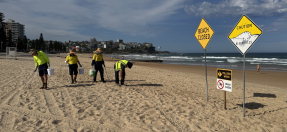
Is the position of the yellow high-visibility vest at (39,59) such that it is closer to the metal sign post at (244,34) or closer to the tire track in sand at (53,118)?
the tire track in sand at (53,118)

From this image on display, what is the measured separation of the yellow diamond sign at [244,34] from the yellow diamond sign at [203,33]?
2.53 ft

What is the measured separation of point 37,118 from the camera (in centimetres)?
385

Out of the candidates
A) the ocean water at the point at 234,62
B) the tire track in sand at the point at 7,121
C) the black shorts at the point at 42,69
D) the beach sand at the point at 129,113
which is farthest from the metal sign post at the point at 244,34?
the ocean water at the point at 234,62

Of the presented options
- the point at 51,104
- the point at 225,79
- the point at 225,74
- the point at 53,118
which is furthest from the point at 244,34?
the point at 51,104

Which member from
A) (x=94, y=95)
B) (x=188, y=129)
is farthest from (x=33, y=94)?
(x=188, y=129)

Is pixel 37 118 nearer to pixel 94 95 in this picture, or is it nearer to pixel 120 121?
pixel 120 121

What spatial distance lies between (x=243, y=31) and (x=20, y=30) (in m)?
209

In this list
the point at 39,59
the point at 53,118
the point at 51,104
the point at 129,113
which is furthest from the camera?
the point at 39,59

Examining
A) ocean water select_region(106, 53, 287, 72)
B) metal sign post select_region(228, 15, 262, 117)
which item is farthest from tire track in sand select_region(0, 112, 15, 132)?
ocean water select_region(106, 53, 287, 72)

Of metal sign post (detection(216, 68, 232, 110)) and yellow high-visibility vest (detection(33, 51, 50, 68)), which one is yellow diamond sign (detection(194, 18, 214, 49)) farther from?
yellow high-visibility vest (detection(33, 51, 50, 68))

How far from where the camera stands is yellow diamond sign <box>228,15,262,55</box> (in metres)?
4.10

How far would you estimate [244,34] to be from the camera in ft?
14.1

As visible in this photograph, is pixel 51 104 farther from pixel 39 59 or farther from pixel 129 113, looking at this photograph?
pixel 39 59

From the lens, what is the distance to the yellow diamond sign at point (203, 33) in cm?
530
